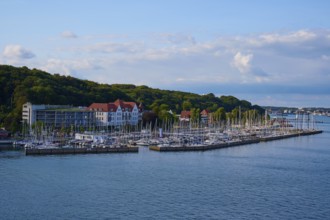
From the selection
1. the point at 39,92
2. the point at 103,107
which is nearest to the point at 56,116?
the point at 39,92

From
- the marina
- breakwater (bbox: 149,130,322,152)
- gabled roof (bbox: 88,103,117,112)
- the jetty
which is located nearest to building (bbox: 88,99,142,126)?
gabled roof (bbox: 88,103,117,112)

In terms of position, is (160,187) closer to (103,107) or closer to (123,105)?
(103,107)

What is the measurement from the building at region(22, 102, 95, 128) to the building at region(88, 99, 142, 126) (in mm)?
905

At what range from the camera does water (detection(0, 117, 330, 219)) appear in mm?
16281

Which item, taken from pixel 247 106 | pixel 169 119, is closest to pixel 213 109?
pixel 247 106

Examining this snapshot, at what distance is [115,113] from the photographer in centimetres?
4506

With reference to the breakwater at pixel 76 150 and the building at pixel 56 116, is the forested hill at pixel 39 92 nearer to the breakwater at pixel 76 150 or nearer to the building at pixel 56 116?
the building at pixel 56 116

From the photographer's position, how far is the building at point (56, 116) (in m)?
40.2

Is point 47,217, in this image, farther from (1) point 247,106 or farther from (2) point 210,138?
(1) point 247,106

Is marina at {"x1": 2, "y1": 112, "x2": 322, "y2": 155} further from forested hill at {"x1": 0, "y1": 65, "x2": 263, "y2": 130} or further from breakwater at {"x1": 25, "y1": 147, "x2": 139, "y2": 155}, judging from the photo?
forested hill at {"x1": 0, "y1": 65, "x2": 263, "y2": 130}

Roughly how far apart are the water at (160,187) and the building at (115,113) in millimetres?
14582

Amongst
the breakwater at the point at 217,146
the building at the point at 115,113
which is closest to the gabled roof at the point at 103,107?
the building at the point at 115,113

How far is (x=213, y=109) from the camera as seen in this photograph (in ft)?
244

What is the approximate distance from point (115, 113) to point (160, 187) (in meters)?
25.7
